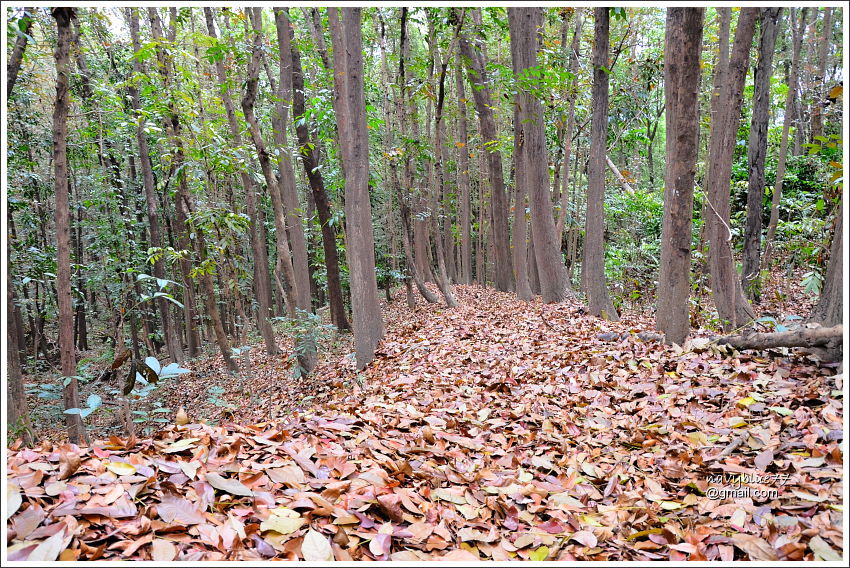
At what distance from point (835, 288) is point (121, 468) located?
15.7 feet

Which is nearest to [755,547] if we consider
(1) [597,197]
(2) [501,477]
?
(2) [501,477]

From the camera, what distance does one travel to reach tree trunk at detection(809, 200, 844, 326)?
3680 millimetres

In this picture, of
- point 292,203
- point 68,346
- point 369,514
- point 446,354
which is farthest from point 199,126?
point 369,514

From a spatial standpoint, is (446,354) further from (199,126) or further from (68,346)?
(199,126)

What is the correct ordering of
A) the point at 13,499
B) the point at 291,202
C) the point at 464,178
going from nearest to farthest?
the point at 13,499 → the point at 291,202 → the point at 464,178

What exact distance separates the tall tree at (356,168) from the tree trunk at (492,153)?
3.16 metres

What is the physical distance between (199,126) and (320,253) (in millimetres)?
10166

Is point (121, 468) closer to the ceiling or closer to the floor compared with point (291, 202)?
closer to the floor

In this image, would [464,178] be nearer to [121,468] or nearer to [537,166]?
[537,166]

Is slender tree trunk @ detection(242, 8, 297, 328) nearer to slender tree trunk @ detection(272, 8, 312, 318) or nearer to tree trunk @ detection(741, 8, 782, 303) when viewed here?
slender tree trunk @ detection(272, 8, 312, 318)

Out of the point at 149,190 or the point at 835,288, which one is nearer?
the point at 835,288

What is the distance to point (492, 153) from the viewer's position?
1283 cm

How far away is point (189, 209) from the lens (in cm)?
777

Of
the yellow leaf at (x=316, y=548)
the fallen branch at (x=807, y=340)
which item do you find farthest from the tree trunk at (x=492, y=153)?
the yellow leaf at (x=316, y=548)
